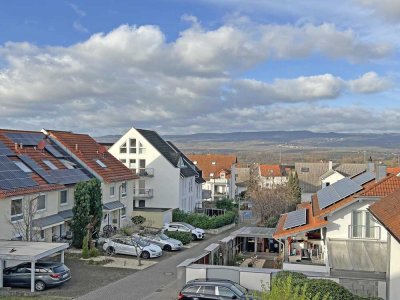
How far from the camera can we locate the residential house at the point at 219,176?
255 ft

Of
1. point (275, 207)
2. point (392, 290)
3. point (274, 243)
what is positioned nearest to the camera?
point (392, 290)

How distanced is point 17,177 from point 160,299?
1329 centimetres

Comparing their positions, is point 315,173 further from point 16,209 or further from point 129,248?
point 16,209

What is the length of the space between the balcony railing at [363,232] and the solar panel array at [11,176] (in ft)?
61.5

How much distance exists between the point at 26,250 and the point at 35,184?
27.2 ft

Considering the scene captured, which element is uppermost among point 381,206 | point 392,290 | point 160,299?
point 381,206

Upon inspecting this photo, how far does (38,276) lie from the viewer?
22.6 meters

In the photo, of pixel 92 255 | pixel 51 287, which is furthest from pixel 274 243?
pixel 51 287

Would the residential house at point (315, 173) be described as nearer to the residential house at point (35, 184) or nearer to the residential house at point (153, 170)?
the residential house at point (153, 170)

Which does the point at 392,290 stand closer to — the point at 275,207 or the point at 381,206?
the point at 381,206

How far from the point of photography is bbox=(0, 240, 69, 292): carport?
22188 millimetres

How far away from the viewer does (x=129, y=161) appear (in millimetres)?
52250

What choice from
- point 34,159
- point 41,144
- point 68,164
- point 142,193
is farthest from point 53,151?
point 142,193

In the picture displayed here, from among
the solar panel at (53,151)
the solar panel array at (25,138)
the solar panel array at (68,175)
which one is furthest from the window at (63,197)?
the solar panel array at (25,138)
